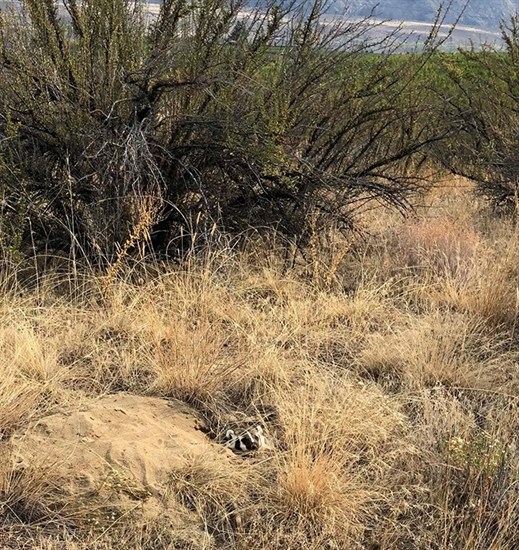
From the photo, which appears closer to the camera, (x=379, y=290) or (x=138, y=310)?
(x=138, y=310)

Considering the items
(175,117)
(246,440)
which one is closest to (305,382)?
(246,440)

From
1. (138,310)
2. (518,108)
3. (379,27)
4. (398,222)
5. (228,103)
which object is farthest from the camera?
(518,108)

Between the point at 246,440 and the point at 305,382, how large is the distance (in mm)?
509

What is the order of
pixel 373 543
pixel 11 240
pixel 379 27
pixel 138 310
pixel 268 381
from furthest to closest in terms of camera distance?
pixel 379 27 → pixel 11 240 → pixel 138 310 → pixel 268 381 → pixel 373 543

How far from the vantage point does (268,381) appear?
295 cm

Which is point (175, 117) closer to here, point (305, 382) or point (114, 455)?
point (305, 382)

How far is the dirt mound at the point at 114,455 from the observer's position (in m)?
2.14

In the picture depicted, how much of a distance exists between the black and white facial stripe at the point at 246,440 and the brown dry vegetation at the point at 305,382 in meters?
0.07

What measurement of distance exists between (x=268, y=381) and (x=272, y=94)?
94.8 inches

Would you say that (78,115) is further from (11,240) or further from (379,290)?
(379,290)

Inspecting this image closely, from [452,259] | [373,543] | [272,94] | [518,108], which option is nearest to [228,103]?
[272,94]

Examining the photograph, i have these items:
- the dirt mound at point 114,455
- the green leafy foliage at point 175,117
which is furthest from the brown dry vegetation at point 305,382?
the green leafy foliage at point 175,117

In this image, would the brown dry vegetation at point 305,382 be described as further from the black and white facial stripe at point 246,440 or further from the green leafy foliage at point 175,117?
the green leafy foliage at point 175,117

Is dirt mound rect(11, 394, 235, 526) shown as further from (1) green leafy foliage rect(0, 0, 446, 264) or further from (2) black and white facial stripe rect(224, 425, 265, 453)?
(1) green leafy foliage rect(0, 0, 446, 264)
